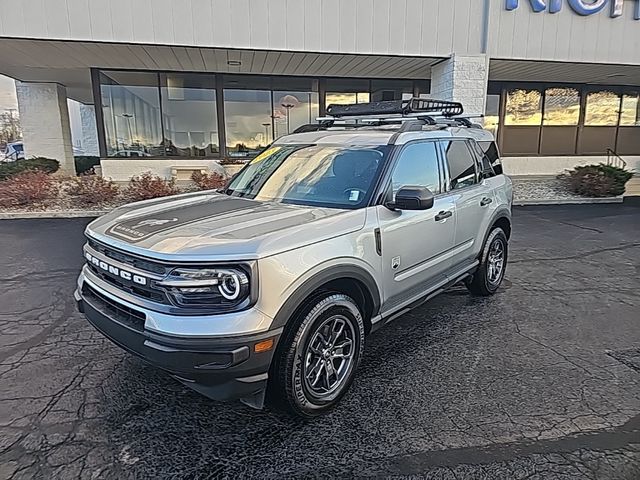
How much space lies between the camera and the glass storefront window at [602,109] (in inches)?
663

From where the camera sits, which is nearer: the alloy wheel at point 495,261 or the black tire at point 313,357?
the black tire at point 313,357

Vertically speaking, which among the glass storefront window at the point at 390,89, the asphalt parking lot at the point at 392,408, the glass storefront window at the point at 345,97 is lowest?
the asphalt parking lot at the point at 392,408

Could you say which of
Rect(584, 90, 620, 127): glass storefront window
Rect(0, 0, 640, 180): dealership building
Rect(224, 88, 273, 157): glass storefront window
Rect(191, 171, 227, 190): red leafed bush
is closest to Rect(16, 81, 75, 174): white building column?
Rect(0, 0, 640, 180): dealership building

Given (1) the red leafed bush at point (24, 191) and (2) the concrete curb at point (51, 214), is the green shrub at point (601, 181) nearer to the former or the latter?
(2) the concrete curb at point (51, 214)

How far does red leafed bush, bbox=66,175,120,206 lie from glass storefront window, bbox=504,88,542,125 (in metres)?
13.3

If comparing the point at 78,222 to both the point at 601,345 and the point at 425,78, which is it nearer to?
the point at 601,345

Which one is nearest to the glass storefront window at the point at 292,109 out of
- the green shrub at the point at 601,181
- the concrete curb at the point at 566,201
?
the concrete curb at the point at 566,201

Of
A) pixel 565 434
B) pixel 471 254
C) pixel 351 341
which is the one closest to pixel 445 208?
pixel 471 254

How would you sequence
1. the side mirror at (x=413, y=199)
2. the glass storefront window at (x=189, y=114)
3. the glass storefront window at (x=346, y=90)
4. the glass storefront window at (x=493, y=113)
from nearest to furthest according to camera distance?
the side mirror at (x=413, y=199)
the glass storefront window at (x=189, y=114)
the glass storefront window at (x=346, y=90)
the glass storefront window at (x=493, y=113)

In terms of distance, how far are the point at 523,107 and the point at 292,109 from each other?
845 centimetres

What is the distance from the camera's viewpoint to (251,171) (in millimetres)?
4254

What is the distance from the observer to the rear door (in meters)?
4.25

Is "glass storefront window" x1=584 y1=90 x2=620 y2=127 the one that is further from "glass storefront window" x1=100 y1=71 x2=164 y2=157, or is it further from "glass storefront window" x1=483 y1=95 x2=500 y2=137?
"glass storefront window" x1=100 y1=71 x2=164 y2=157

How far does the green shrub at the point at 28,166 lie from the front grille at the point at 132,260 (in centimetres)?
1122
